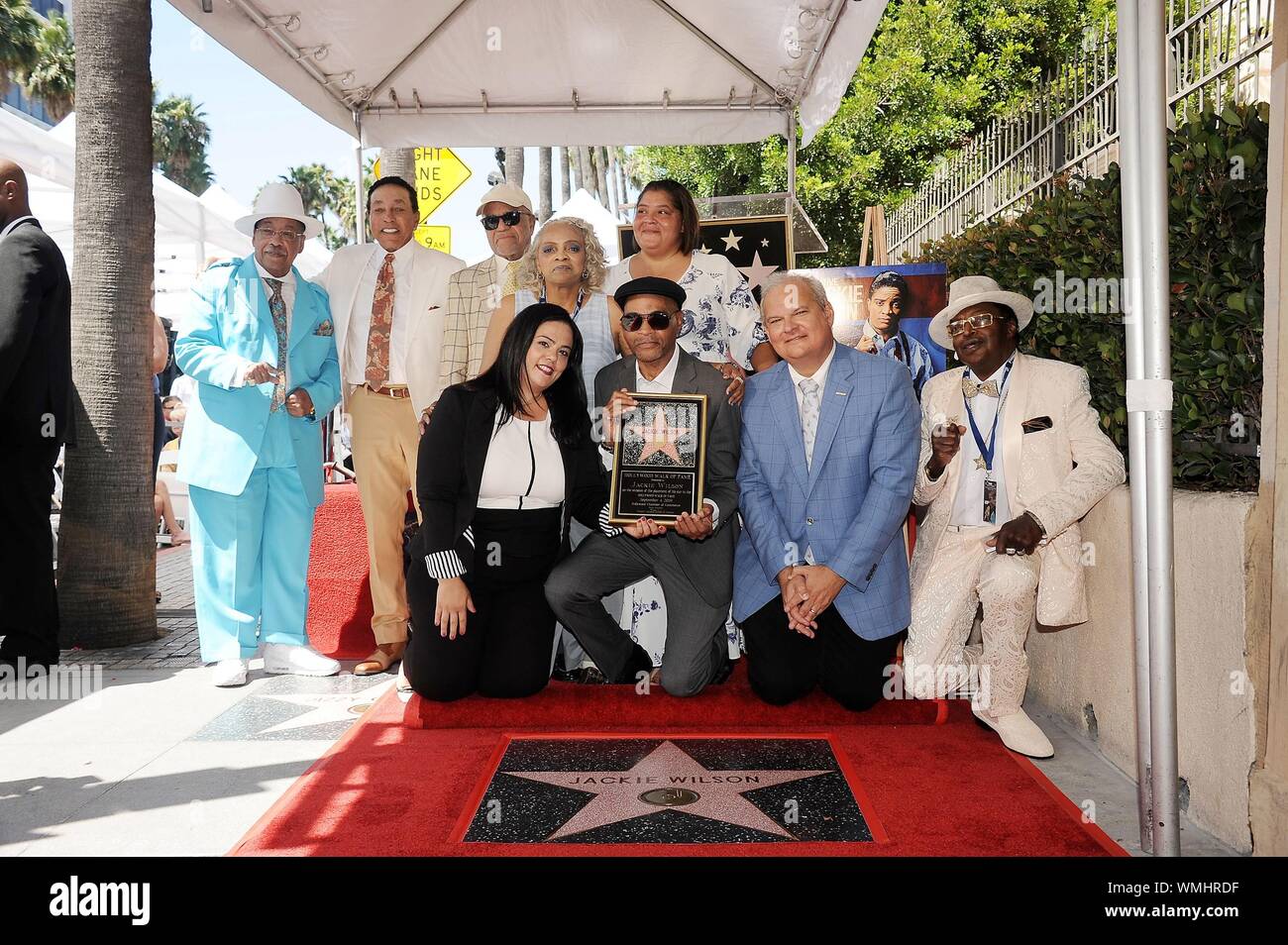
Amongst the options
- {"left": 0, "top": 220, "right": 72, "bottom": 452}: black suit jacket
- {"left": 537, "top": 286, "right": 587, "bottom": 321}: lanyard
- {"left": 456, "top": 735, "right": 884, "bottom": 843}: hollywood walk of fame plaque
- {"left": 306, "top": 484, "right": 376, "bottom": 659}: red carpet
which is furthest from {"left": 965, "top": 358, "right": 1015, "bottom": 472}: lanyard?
{"left": 0, "top": 220, "right": 72, "bottom": 452}: black suit jacket

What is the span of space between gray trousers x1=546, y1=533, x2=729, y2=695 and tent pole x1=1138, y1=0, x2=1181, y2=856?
207cm

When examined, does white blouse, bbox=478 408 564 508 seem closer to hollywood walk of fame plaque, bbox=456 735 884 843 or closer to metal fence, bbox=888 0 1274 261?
hollywood walk of fame plaque, bbox=456 735 884 843

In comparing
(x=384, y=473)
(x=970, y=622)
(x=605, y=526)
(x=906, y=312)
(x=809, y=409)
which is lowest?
(x=970, y=622)

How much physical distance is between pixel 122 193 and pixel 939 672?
549 centimetres

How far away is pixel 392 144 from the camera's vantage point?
25.2ft

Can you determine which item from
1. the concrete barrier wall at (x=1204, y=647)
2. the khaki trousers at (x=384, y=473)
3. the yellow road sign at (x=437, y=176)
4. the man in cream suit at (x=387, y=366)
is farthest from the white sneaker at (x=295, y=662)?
the yellow road sign at (x=437, y=176)

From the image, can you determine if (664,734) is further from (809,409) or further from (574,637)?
(809,409)

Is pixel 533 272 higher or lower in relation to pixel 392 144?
lower

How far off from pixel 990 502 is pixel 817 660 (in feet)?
3.54

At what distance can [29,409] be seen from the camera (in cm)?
535

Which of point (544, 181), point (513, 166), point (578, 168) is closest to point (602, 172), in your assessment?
point (578, 168)

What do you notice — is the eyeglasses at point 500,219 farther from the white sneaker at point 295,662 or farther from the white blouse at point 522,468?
the white sneaker at point 295,662

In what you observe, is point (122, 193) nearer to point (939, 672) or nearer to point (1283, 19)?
point (939, 672)
